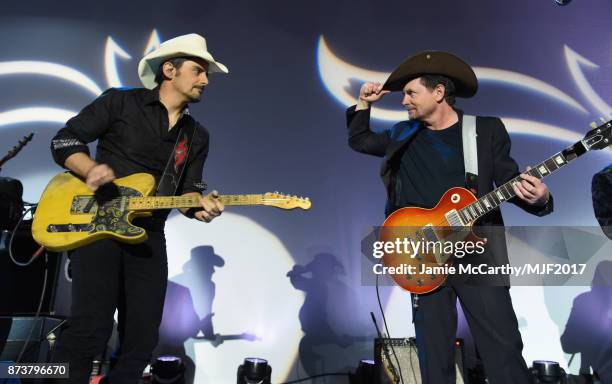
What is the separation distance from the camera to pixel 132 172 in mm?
2543

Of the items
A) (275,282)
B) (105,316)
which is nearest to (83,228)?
(105,316)

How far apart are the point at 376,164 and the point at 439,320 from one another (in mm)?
2328

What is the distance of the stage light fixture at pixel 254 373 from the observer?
3391 mm

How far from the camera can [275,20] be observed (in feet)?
15.1

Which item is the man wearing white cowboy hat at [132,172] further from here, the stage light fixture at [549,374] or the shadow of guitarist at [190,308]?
the stage light fixture at [549,374]

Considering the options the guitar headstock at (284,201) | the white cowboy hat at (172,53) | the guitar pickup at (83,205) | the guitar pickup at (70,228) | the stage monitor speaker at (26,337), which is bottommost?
the stage monitor speaker at (26,337)

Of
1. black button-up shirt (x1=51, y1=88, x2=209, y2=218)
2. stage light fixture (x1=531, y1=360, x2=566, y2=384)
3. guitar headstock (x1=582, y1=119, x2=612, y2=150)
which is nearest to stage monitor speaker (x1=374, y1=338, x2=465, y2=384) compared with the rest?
stage light fixture (x1=531, y1=360, x2=566, y2=384)

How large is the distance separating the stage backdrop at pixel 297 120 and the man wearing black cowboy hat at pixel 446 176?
65.4 inches

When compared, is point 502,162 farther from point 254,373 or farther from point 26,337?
point 26,337

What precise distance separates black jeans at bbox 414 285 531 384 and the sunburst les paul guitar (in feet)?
0.33

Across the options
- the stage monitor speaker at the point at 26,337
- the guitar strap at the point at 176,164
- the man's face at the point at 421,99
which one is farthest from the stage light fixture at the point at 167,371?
the man's face at the point at 421,99

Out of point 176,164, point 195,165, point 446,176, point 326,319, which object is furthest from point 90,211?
point 326,319

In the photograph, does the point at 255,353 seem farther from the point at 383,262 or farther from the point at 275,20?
the point at 275,20

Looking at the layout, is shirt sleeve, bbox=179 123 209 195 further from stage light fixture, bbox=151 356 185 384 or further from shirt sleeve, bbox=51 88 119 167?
stage light fixture, bbox=151 356 185 384
